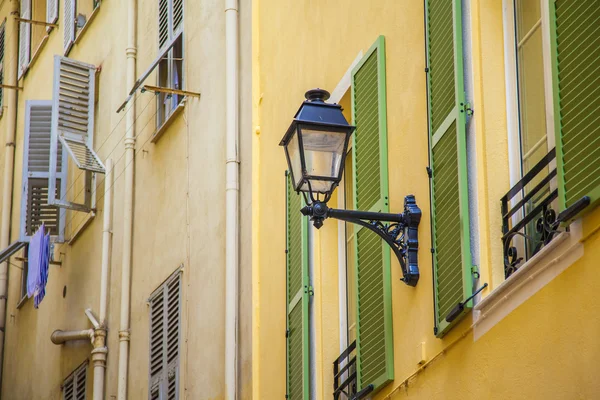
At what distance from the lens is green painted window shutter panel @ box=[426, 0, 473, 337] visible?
6.36 meters

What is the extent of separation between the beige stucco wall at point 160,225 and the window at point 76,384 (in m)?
0.13

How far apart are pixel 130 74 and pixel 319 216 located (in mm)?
7861

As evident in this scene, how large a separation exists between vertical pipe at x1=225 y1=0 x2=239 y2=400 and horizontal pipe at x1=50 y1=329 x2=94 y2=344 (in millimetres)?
3707

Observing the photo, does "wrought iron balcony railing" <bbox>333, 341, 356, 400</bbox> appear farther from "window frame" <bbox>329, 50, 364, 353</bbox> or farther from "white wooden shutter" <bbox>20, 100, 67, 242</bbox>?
"white wooden shutter" <bbox>20, 100, 67, 242</bbox>

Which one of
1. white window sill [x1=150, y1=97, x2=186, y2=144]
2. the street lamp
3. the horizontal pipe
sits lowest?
the street lamp

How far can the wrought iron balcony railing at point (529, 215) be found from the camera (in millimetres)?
5785

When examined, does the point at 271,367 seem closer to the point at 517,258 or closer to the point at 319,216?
the point at 319,216

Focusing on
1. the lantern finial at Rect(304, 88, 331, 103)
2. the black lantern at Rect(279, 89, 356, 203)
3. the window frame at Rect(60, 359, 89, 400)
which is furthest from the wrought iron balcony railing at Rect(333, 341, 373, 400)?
the window frame at Rect(60, 359, 89, 400)

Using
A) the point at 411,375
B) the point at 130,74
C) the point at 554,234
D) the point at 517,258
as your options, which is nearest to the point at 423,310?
the point at 411,375

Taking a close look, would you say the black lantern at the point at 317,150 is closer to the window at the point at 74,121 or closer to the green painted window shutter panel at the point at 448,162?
the green painted window shutter panel at the point at 448,162

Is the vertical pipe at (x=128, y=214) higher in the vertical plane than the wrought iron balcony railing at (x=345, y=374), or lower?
higher

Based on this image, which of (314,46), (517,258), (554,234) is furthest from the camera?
(314,46)

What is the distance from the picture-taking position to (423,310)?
689cm

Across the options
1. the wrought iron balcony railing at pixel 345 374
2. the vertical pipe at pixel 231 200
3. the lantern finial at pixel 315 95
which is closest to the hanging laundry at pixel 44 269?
the vertical pipe at pixel 231 200
